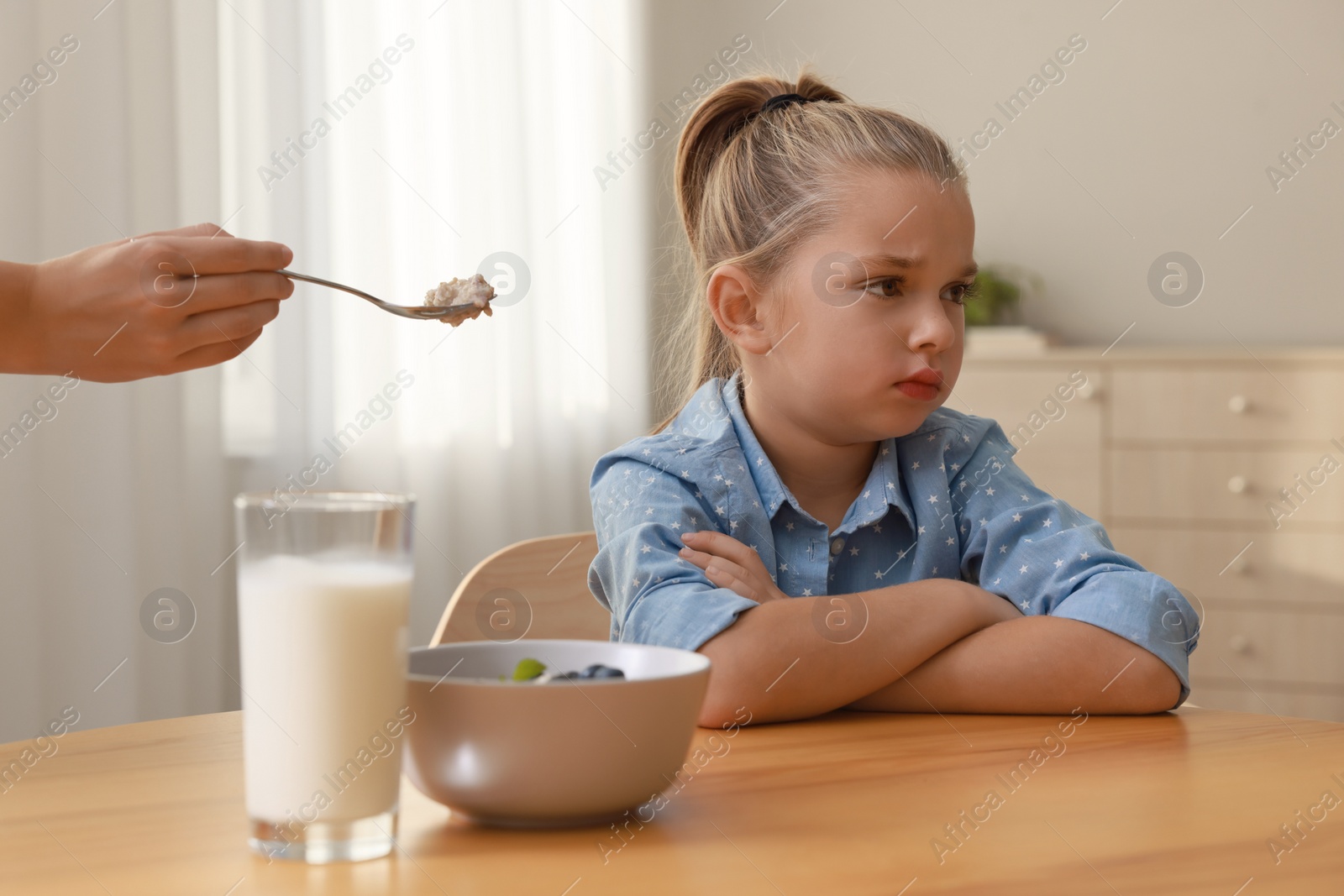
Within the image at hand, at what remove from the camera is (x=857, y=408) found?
1092mm

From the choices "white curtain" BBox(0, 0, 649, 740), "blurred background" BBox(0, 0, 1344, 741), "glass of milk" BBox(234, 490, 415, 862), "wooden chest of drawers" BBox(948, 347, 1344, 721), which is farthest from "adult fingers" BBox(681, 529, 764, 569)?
"wooden chest of drawers" BBox(948, 347, 1344, 721)

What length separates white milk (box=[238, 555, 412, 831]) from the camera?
49cm

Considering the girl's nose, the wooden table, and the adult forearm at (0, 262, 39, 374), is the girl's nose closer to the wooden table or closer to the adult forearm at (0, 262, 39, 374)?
the wooden table

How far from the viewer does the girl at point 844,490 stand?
878 mm

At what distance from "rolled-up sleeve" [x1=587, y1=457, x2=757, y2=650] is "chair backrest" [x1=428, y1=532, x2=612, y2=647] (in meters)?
0.10

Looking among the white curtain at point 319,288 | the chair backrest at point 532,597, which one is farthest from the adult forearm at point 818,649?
the white curtain at point 319,288

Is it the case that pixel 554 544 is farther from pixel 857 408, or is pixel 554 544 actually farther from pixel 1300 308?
pixel 1300 308

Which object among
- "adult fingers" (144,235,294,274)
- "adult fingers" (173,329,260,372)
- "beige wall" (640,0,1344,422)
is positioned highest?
"beige wall" (640,0,1344,422)

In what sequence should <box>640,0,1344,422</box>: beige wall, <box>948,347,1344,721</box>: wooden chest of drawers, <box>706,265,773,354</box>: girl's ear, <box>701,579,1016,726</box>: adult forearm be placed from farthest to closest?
<box>640,0,1344,422</box>: beige wall < <box>948,347,1344,721</box>: wooden chest of drawers < <box>706,265,773,354</box>: girl's ear < <box>701,579,1016,726</box>: adult forearm

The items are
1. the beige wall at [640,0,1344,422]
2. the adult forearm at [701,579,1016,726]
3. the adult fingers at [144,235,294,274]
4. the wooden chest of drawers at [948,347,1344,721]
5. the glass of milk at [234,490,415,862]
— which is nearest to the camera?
the glass of milk at [234,490,415,862]

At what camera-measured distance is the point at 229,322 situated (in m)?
0.75

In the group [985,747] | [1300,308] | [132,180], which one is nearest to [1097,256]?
[1300,308]

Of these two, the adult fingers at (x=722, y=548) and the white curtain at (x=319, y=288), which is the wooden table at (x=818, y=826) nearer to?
the adult fingers at (x=722, y=548)

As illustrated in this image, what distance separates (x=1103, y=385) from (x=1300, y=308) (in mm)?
739
